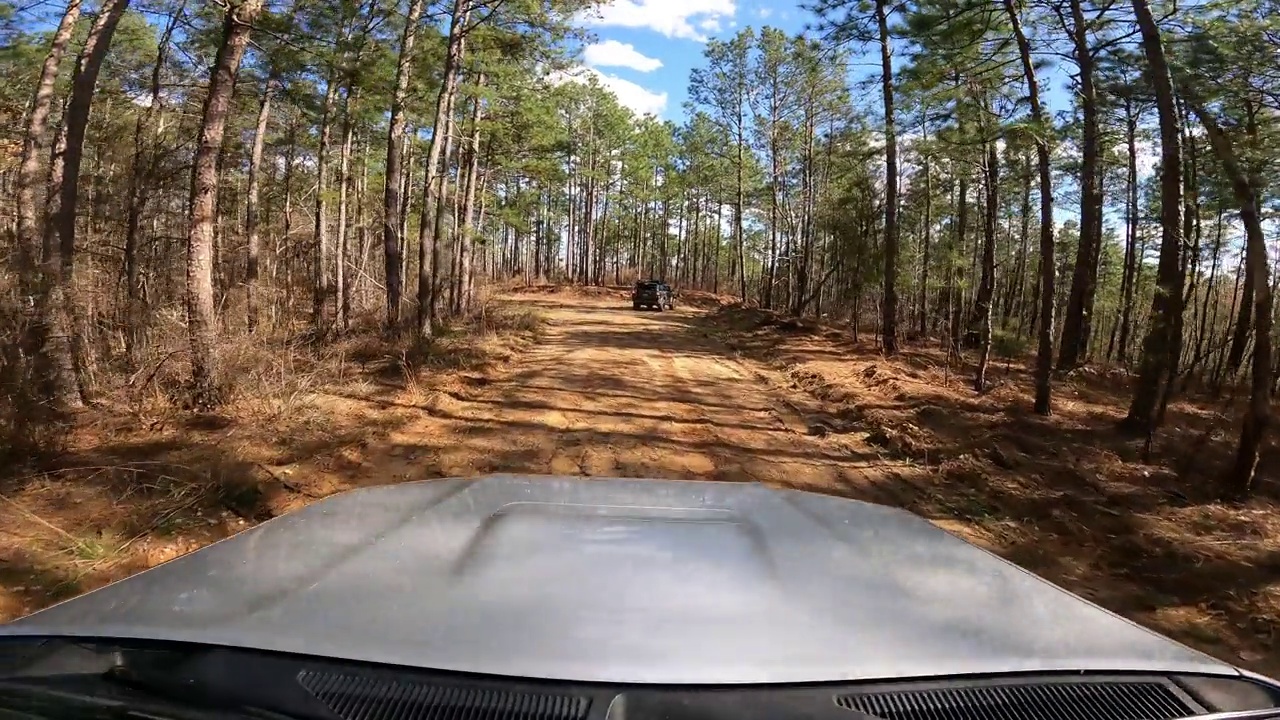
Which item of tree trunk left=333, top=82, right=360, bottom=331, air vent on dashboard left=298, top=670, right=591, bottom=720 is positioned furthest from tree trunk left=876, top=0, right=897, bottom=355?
air vent on dashboard left=298, top=670, right=591, bottom=720

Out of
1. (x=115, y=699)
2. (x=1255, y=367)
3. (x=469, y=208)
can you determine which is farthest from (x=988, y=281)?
(x=115, y=699)

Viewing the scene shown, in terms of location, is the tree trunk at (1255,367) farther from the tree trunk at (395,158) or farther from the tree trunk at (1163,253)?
the tree trunk at (395,158)

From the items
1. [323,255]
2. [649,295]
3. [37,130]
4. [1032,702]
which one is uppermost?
[37,130]

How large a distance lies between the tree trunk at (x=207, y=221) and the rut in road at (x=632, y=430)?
2.19 m

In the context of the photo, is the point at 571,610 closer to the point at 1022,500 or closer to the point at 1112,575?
the point at 1112,575

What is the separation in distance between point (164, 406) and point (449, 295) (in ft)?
46.0

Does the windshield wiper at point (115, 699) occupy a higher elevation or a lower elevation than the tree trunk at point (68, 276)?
lower

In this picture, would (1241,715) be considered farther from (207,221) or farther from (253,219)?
(253,219)

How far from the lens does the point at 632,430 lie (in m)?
9.26

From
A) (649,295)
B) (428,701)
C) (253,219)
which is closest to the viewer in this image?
(428,701)

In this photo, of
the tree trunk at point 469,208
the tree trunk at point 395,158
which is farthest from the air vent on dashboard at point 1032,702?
the tree trunk at point 469,208

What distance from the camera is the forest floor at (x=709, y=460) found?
17.4ft

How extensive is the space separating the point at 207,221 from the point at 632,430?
570cm

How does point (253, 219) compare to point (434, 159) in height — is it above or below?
below
